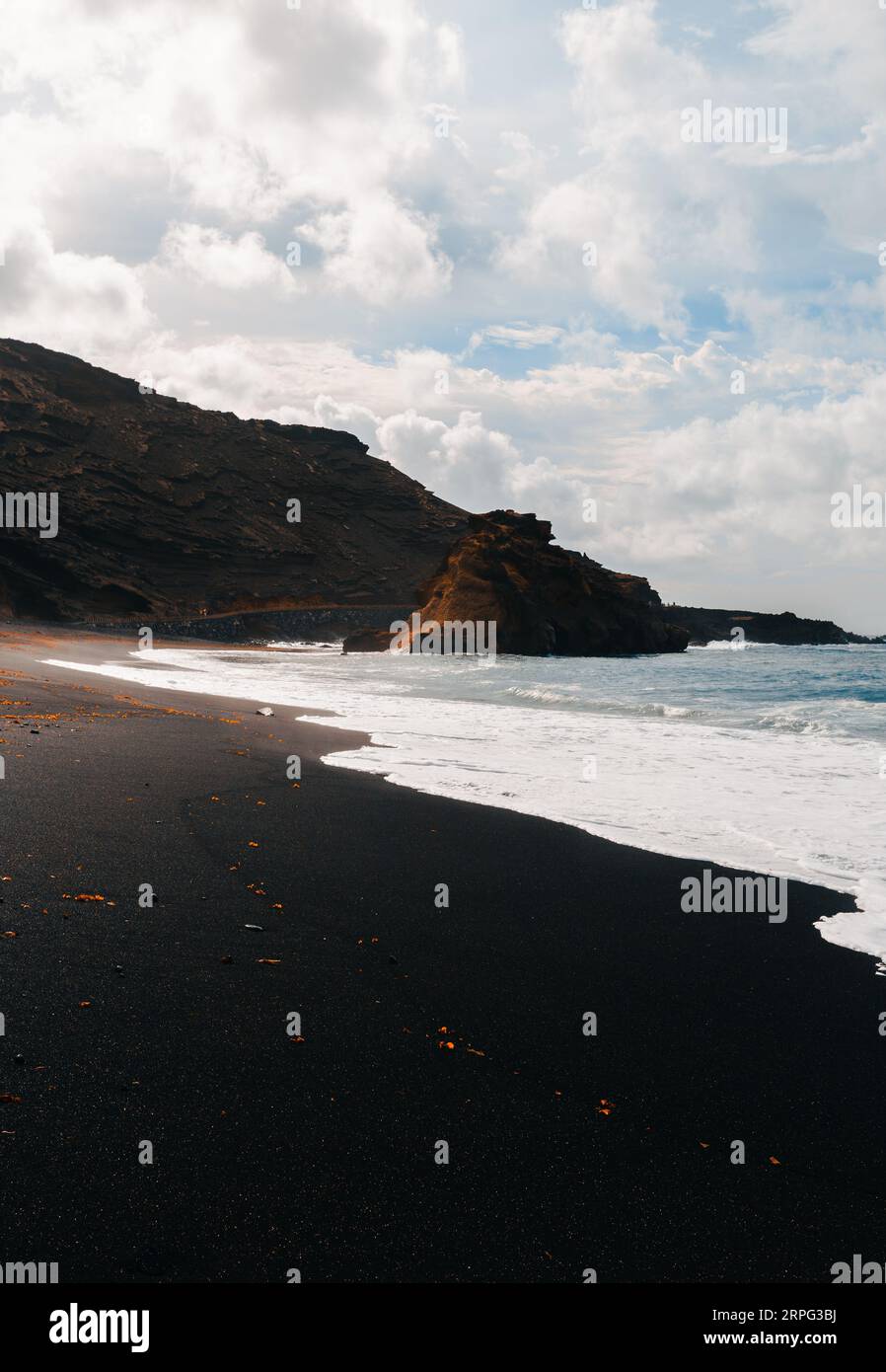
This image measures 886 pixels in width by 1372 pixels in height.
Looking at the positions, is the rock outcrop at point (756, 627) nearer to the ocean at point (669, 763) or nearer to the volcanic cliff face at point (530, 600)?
the volcanic cliff face at point (530, 600)

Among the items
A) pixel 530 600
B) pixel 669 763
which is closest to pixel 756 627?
pixel 530 600

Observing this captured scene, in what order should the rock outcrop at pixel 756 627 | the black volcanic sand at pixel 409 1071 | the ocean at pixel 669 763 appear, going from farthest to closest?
the rock outcrop at pixel 756 627 → the ocean at pixel 669 763 → the black volcanic sand at pixel 409 1071

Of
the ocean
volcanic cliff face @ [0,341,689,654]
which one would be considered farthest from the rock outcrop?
the ocean

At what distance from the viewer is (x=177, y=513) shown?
102625 millimetres

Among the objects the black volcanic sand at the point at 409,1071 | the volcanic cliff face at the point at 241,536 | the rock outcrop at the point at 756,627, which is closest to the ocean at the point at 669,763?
the black volcanic sand at the point at 409,1071

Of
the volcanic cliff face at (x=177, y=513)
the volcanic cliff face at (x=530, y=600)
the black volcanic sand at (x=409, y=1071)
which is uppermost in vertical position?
the volcanic cliff face at (x=177, y=513)

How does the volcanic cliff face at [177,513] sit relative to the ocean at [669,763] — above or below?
above

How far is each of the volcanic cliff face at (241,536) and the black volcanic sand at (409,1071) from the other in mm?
60041

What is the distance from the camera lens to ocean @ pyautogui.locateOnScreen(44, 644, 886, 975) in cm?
717

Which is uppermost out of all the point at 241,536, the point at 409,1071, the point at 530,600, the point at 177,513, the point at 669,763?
the point at 177,513

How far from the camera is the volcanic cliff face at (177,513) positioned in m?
87.6

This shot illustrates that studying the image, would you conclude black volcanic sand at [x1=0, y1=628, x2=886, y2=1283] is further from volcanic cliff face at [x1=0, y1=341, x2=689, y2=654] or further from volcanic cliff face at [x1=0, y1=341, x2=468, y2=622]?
volcanic cliff face at [x1=0, y1=341, x2=468, y2=622]

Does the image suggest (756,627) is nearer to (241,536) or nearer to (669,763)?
(241,536)

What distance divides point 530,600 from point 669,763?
56042 mm
